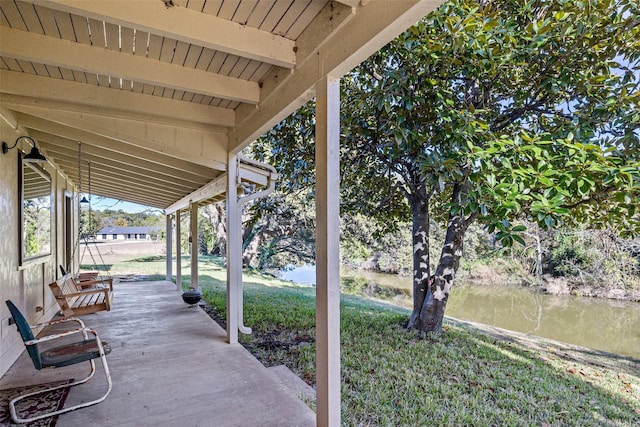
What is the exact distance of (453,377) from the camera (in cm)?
389

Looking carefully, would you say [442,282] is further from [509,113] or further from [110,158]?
[110,158]

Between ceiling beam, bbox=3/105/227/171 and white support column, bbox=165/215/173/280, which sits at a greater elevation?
ceiling beam, bbox=3/105/227/171

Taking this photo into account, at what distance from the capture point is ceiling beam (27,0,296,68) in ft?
6.10

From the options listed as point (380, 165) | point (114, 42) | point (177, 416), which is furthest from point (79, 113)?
point (380, 165)

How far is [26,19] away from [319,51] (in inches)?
72.0

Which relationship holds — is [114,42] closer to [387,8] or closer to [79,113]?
[79,113]

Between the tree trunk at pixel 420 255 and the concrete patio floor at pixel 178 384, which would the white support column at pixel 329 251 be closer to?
the concrete patio floor at pixel 178 384

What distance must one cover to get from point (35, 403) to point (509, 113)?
5863 millimetres

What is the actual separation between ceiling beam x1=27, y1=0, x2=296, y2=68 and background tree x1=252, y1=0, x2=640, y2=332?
101cm

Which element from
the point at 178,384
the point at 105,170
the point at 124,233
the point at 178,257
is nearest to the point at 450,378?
the point at 178,384

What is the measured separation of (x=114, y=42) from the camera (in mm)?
2492

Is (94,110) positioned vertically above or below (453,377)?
above

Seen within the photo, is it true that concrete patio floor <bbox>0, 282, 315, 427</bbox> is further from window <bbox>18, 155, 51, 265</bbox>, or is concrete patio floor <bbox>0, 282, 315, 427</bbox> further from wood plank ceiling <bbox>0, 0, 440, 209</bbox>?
wood plank ceiling <bbox>0, 0, 440, 209</bbox>

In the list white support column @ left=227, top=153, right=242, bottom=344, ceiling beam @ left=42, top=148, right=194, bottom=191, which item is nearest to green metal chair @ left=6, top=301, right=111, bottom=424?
white support column @ left=227, top=153, right=242, bottom=344
